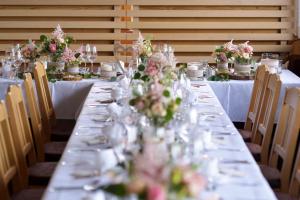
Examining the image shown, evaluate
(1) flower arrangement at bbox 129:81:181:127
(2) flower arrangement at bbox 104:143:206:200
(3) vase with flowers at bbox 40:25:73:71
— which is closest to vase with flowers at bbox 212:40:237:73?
(3) vase with flowers at bbox 40:25:73:71

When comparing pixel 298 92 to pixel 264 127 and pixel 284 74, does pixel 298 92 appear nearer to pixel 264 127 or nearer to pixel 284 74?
pixel 264 127

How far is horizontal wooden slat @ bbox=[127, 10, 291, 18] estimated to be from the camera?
7.59 meters

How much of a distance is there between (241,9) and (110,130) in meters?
5.36

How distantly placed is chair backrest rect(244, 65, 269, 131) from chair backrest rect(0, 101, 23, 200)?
2.05 m

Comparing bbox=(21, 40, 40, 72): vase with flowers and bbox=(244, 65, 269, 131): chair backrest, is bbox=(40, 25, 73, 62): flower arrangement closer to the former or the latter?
bbox=(21, 40, 40, 72): vase with flowers

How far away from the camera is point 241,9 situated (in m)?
7.68

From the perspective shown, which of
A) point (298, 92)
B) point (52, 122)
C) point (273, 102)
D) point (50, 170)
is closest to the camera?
point (298, 92)

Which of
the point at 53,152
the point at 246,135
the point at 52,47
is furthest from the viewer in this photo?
the point at 52,47

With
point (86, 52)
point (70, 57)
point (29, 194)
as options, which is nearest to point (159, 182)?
point (29, 194)

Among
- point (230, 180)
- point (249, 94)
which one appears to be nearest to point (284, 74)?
point (249, 94)

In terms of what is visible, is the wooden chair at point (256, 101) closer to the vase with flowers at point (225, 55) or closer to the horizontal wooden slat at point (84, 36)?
the vase with flowers at point (225, 55)

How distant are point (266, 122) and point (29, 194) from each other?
188cm

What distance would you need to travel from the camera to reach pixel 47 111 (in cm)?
461

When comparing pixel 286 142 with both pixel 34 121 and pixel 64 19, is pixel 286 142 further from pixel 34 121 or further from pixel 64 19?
pixel 64 19
